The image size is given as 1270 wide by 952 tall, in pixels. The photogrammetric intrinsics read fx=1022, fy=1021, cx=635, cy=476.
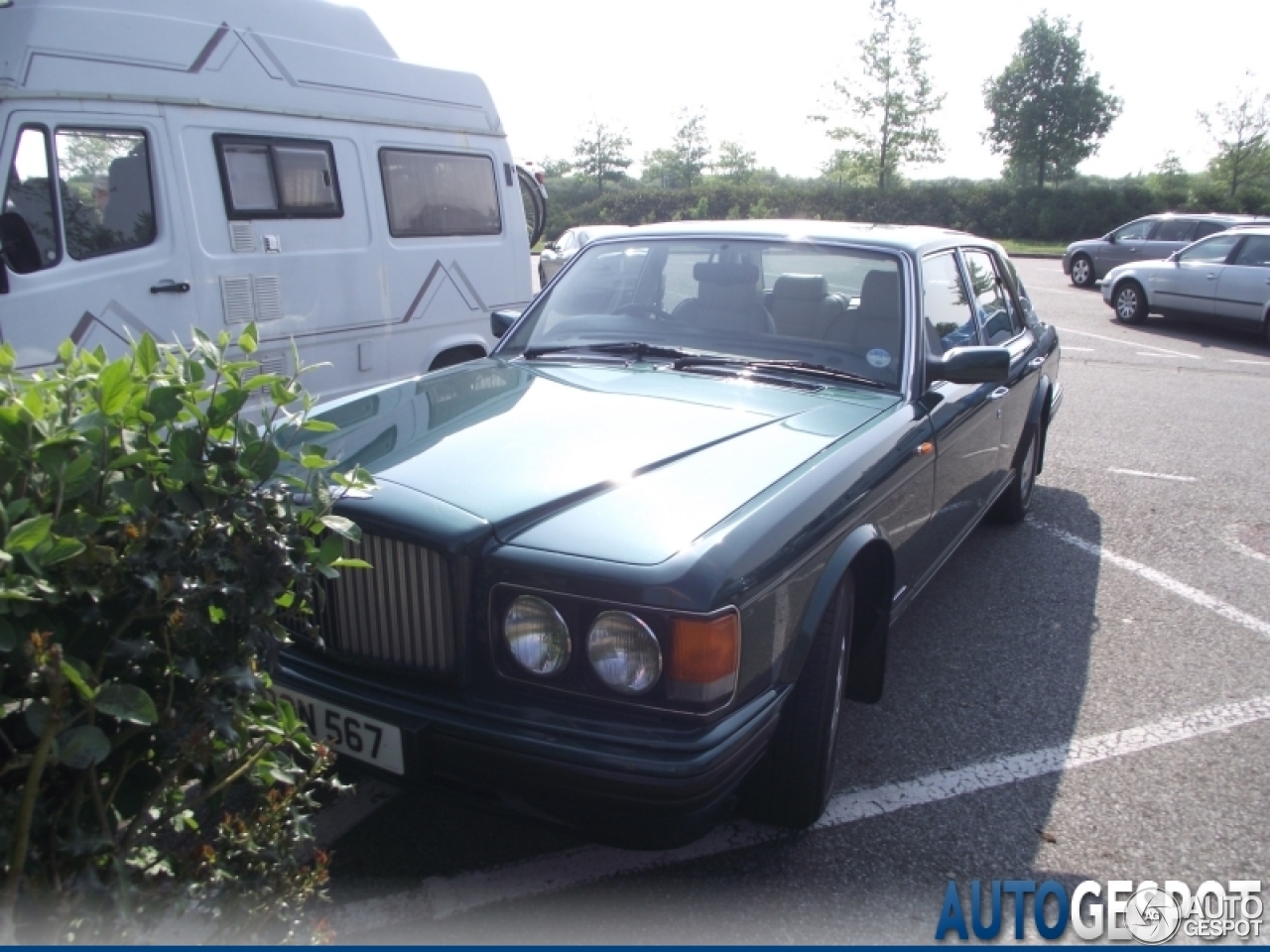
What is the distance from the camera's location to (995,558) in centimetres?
539

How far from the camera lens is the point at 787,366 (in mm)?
3705

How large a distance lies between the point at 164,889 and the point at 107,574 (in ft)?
1.81

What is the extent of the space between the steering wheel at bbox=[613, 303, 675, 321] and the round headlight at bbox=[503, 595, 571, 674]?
1.94 metres

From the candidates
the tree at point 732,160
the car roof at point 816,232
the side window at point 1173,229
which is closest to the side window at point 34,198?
the car roof at point 816,232

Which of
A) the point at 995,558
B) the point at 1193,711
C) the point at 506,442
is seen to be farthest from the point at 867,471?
the point at 995,558

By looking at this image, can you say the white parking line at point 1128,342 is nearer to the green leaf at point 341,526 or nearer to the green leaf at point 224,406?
the green leaf at point 341,526

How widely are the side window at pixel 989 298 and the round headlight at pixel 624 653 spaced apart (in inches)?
119

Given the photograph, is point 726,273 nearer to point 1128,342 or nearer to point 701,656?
point 701,656

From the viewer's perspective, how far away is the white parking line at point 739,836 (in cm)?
263

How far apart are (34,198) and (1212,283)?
46.0ft

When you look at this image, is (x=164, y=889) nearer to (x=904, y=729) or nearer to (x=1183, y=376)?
(x=904, y=729)

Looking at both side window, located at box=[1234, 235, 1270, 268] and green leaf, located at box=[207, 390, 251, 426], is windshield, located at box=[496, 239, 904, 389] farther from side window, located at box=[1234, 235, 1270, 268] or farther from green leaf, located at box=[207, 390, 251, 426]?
side window, located at box=[1234, 235, 1270, 268]

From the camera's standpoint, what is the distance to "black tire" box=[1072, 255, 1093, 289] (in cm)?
2034

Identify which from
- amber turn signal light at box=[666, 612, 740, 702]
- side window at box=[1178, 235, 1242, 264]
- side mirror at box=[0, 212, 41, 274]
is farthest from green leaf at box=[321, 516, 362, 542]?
side window at box=[1178, 235, 1242, 264]
